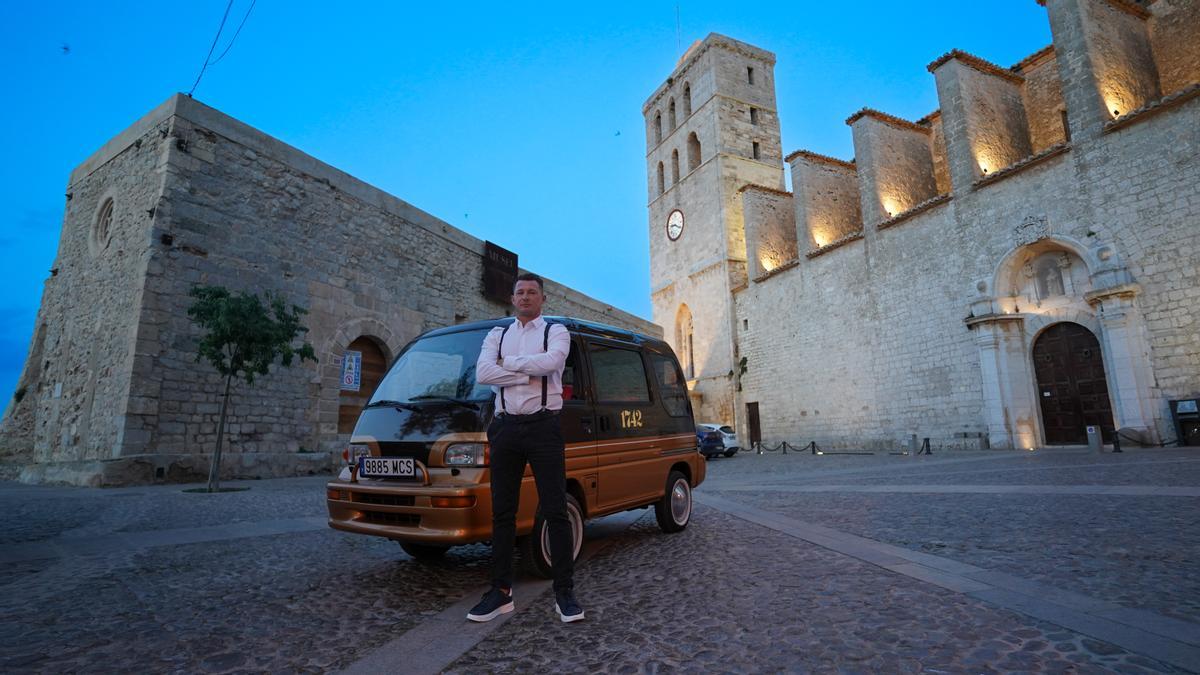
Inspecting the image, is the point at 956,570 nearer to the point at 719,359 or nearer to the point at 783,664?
the point at 783,664

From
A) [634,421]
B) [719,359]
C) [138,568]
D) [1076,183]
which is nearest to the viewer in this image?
[138,568]

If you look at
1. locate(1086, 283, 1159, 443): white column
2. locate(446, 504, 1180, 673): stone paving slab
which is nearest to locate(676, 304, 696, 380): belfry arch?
locate(1086, 283, 1159, 443): white column

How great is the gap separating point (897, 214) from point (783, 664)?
20780 millimetres

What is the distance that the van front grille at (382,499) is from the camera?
10.8 feet

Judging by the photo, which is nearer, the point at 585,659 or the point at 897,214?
the point at 585,659

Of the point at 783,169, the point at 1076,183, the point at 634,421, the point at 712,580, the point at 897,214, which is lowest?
the point at 712,580

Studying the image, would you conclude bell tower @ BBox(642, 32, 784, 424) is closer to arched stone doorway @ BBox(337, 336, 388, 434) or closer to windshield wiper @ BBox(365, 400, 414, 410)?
arched stone doorway @ BBox(337, 336, 388, 434)

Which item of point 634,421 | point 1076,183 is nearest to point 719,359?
point 1076,183

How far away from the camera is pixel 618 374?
4.58 meters

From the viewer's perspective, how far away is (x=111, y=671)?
7.14 feet

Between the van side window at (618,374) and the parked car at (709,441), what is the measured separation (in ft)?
47.3

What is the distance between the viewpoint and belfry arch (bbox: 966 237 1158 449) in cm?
1321

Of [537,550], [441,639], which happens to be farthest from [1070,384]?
[441,639]

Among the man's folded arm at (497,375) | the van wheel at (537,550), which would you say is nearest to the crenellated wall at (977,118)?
the van wheel at (537,550)
